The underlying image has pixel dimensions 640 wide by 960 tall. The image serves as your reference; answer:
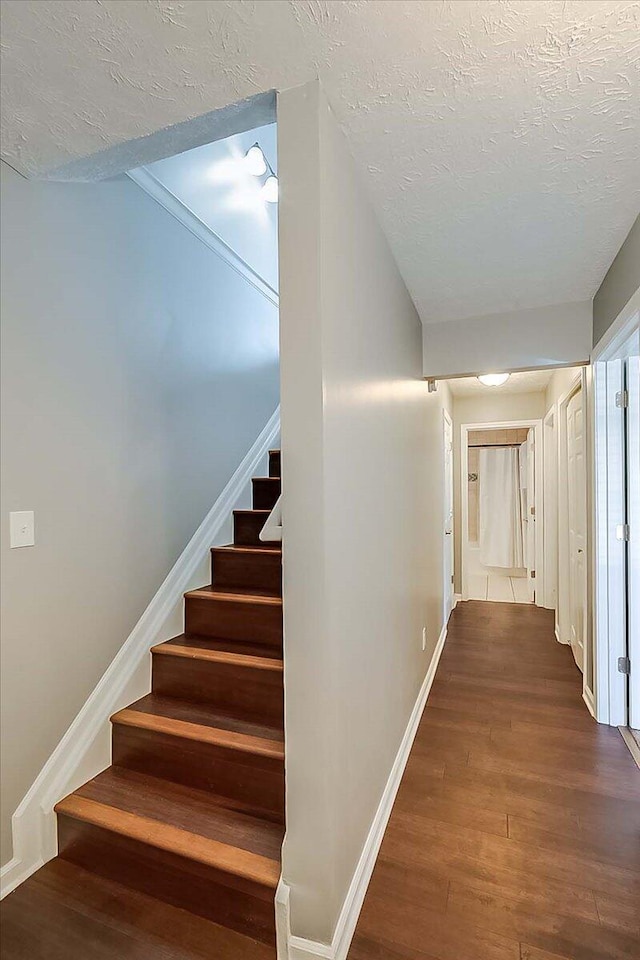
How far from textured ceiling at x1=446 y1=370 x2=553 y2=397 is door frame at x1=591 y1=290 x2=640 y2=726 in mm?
1840

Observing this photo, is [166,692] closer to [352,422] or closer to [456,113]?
[352,422]

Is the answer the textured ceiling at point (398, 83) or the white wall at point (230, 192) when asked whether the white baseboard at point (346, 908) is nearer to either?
the textured ceiling at point (398, 83)

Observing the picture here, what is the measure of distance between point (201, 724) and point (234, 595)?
607 mm

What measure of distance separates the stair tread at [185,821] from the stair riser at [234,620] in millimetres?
617

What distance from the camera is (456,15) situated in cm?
98

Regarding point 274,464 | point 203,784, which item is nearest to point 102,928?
point 203,784

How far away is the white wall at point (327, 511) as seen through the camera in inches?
47.4

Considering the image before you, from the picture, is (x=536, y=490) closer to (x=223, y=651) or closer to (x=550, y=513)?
(x=550, y=513)

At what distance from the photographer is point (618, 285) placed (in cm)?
210

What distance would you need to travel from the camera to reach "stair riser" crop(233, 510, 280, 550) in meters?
2.76

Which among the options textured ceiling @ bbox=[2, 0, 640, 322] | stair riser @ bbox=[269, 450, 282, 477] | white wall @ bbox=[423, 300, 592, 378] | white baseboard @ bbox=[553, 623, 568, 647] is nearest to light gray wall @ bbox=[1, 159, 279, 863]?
textured ceiling @ bbox=[2, 0, 640, 322]

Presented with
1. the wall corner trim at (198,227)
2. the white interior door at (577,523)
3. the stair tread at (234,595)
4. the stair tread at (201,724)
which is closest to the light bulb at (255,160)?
the wall corner trim at (198,227)

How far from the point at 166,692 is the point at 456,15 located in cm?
239

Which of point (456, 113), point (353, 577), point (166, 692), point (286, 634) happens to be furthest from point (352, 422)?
point (166, 692)
